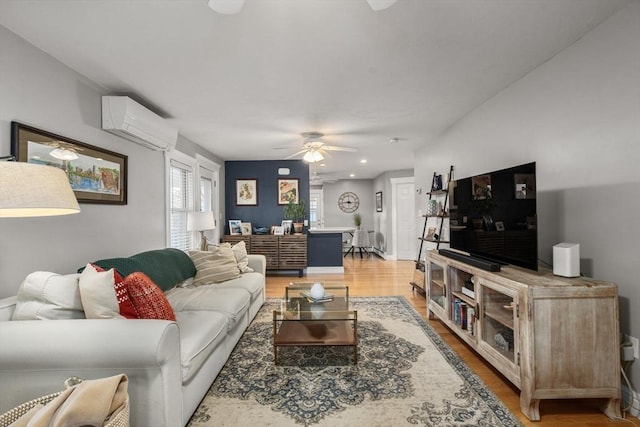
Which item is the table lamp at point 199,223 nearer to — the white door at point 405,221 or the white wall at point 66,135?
the white wall at point 66,135

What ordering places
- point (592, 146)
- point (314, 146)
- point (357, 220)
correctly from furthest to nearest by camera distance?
1. point (357, 220)
2. point (314, 146)
3. point (592, 146)

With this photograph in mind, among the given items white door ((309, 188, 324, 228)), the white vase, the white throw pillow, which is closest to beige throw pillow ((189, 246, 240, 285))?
the white vase

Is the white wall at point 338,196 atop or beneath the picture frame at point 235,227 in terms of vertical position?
atop

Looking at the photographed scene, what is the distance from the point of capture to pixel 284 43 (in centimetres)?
206

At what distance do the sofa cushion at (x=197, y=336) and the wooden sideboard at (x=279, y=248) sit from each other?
3.59m

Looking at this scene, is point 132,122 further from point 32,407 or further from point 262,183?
point 262,183

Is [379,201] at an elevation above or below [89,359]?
above

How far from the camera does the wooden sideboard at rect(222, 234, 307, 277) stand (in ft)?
19.5

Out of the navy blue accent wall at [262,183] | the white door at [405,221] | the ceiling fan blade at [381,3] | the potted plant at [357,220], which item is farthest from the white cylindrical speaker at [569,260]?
the potted plant at [357,220]

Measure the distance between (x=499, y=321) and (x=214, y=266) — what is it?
2.75 meters

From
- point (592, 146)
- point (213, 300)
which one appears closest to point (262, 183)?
point (213, 300)

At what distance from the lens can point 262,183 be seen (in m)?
6.39

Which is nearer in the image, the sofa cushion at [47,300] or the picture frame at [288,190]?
the sofa cushion at [47,300]

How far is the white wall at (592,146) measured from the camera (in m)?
1.77
